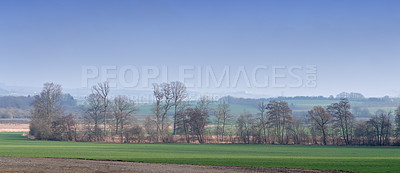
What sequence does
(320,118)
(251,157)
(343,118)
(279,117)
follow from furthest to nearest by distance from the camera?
(279,117) → (320,118) → (343,118) → (251,157)

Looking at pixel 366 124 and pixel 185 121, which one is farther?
pixel 185 121

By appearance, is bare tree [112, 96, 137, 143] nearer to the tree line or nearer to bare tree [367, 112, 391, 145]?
the tree line

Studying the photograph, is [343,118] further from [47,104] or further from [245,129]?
[47,104]

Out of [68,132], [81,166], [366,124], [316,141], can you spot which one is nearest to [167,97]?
[68,132]

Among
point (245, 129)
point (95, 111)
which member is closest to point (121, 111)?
point (95, 111)

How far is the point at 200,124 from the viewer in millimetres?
74875

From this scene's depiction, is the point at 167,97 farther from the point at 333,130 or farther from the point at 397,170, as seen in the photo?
the point at 397,170

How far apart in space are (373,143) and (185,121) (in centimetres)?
3361

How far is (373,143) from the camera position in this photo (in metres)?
64.2

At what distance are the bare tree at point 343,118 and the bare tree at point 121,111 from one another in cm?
3912

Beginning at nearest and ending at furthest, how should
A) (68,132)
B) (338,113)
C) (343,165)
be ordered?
(343,165) → (338,113) → (68,132)

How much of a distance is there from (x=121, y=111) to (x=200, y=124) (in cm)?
1843

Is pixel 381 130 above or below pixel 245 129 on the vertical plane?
above

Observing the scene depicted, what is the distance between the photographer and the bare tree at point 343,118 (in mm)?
67688
